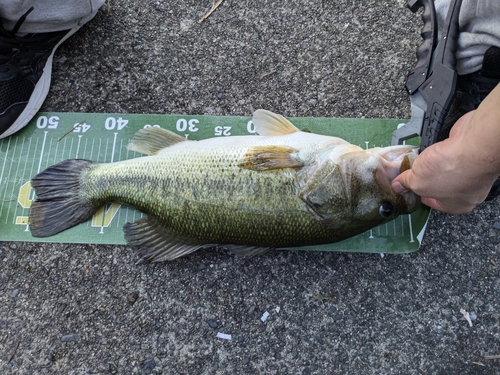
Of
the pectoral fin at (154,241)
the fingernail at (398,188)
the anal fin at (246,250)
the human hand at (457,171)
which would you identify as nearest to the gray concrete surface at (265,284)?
the pectoral fin at (154,241)

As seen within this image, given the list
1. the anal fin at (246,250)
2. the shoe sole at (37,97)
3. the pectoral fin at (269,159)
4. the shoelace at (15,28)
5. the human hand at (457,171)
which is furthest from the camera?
the shoe sole at (37,97)

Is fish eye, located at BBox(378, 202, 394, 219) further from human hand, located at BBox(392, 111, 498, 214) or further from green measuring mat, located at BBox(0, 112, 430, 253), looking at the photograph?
green measuring mat, located at BBox(0, 112, 430, 253)

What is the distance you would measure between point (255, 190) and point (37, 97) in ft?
6.03

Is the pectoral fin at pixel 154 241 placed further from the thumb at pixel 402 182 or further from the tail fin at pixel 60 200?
the thumb at pixel 402 182

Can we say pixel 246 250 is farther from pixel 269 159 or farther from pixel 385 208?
pixel 385 208

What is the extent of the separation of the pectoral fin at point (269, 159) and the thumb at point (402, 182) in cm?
51

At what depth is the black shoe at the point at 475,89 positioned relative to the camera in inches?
84.7

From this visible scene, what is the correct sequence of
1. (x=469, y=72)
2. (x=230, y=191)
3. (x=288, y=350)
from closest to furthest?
(x=230, y=191)
(x=469, y=72)
(x=288, y=350)

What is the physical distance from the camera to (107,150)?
2.68 m

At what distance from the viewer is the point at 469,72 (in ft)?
7.35

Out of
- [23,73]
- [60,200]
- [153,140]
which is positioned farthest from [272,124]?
[23,73]

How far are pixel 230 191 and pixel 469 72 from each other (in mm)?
1638

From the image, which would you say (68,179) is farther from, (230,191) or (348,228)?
(348,228)

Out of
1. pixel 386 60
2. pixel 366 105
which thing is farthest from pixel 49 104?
pixel 386 60
